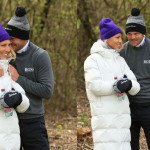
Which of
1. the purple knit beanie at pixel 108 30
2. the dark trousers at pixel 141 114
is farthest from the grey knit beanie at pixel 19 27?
the dark trousers at pixel 141 114

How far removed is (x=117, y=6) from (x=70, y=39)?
1828 mm

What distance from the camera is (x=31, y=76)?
11.2 feet

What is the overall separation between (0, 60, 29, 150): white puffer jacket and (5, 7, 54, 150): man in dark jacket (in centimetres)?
17

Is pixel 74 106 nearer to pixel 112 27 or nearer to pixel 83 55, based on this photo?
pixel 83 55

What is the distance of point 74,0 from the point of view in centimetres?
841

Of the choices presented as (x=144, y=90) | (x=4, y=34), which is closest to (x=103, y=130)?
(x=144, y=90)

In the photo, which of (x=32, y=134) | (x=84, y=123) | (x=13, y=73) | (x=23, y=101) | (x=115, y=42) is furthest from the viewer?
(x=84, y=123)

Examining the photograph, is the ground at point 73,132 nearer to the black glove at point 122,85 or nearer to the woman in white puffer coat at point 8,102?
the black glove at point 122,85

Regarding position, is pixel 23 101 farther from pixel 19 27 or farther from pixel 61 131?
pixel 61 131

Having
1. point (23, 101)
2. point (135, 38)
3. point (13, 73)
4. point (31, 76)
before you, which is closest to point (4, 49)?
point (13, 73)

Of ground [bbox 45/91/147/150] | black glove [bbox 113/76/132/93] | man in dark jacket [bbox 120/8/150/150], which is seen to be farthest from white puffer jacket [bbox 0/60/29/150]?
ground [bbox 45/91/147/150]

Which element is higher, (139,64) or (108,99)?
(139,64)

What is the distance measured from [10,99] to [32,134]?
55 cm

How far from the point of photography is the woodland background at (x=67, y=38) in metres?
6.80
